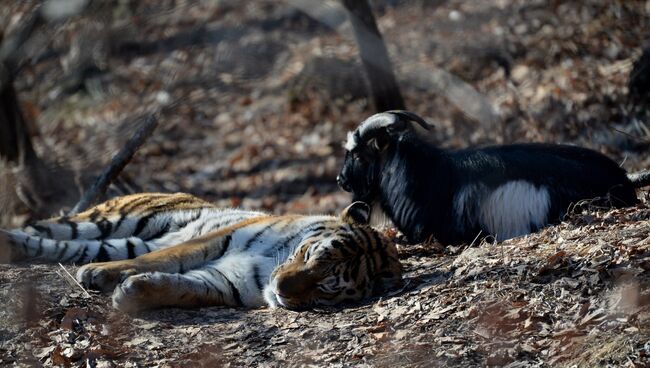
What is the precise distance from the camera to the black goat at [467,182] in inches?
261

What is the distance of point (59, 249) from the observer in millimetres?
6562

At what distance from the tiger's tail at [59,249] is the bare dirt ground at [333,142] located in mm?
212

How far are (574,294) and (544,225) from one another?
6.05 ft

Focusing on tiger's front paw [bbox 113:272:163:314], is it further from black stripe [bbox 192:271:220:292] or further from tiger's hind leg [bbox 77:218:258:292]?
black stripe [bbox 192:271:220:292]

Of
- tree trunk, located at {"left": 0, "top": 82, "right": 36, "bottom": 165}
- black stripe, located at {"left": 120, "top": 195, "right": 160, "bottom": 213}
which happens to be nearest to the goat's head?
black stripe, located at {"left": 120, "top": 195, "right": 160, "bottom": 213}

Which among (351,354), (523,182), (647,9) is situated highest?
(647,9)

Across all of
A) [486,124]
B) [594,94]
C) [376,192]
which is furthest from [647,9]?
[376,192]

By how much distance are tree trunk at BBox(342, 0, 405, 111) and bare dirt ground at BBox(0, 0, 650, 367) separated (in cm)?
131

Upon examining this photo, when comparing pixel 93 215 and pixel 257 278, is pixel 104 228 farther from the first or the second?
pixel 257 278

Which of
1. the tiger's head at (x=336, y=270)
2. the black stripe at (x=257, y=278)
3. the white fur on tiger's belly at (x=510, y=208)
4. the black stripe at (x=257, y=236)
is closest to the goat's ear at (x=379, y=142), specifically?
the white fur on tiger's belly at (x=510, y=208)

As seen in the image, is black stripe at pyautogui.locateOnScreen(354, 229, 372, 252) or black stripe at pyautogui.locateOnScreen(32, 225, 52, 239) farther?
black stripe at pyautogui.locateOnScreen(32, 225, 52, 239)

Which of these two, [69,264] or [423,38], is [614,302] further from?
[423,38]

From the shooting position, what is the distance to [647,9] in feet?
40.1

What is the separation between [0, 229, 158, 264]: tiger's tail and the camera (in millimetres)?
6484
